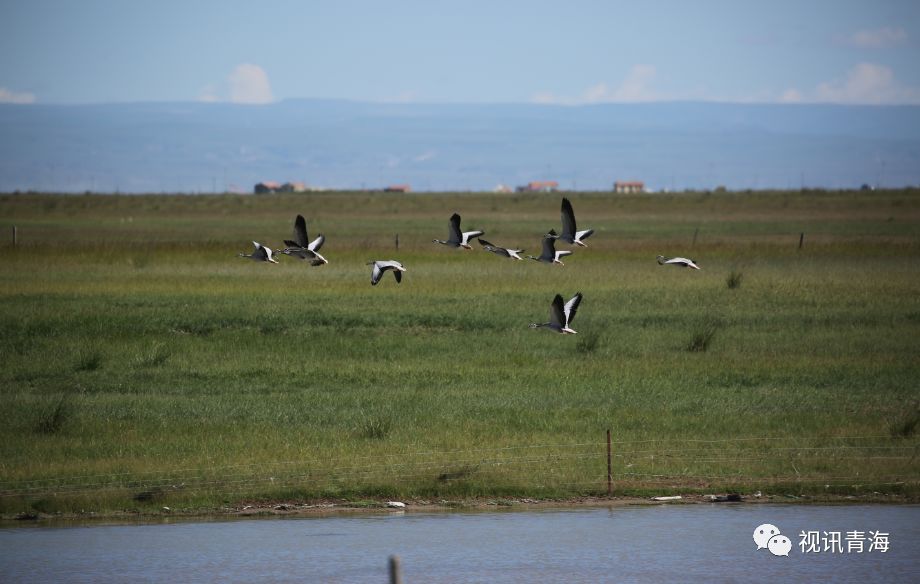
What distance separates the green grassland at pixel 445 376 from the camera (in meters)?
20.1

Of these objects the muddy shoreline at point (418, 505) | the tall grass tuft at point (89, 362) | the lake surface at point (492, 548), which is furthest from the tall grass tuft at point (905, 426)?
the tall grass tuft at point (89, 362)

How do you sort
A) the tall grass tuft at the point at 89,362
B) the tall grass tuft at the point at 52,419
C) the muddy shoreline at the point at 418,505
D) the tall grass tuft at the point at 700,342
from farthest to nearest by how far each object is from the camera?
the tall grass tuft at the point at 700,342 → the tall grass tuft at the point at 89,362 → the tall grass tuft at the point at 52,419 → the muddy shoreline at the point at 418,505

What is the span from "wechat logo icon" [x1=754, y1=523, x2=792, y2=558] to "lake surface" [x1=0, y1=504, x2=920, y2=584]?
84 mm

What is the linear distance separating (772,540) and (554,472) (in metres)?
3.73

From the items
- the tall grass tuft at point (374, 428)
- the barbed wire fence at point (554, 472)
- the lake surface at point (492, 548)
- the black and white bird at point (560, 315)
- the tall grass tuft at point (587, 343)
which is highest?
the black and white bird at point (560, 315)

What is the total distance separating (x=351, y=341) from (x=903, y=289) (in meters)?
17.4

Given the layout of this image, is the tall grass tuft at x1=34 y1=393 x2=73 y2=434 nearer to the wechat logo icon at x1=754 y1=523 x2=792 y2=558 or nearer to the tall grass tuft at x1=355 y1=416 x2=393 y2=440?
the tall grass tuft at x1=355 y1=416 x2=393 y2=440

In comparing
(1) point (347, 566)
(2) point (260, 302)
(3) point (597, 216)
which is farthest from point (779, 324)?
(3) point (597, 216)

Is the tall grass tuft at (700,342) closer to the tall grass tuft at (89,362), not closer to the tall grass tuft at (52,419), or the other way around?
the tall grass tuft at (89,362)

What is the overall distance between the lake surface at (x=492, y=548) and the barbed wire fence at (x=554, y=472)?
73 centimetres

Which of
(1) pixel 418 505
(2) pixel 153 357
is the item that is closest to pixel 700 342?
(2) pixel 153 357

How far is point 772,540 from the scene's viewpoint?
17.8 meters

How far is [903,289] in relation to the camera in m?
39.2

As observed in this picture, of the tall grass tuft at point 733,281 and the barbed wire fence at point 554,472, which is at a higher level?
the tall grass tuft at point 733,281
